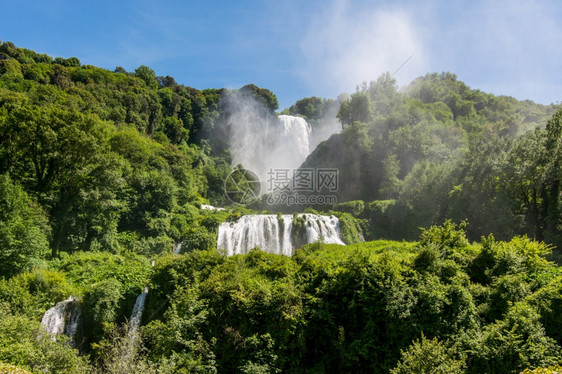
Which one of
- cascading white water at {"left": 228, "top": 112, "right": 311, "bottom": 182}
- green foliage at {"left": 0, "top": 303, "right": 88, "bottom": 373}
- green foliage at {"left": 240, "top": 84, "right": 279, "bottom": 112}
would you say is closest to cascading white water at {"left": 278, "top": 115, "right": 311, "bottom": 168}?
cascading white water at {"left": 228, "top": 112, "right": 311, "bottom": 182}

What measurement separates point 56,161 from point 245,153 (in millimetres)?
47248

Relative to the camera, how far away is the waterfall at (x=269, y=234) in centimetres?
2811

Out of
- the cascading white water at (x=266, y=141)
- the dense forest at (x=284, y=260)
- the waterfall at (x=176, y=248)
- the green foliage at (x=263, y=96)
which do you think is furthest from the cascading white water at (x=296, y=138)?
the waterfall at (x=176, y=248)

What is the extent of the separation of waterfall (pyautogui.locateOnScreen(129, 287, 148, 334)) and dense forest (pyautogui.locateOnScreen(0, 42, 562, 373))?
0.92 feet

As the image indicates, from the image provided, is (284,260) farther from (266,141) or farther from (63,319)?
(266,141)

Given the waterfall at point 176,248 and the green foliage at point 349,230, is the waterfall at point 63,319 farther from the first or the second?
the green foliage at point 349,230

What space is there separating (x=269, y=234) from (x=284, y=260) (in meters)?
15.4

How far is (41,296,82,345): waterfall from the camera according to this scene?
1370 cm

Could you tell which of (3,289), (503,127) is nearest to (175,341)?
(3,289)

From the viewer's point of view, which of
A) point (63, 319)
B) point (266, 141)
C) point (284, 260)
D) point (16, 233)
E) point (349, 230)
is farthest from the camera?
point (266, 141)

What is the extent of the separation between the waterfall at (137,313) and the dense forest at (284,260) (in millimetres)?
279

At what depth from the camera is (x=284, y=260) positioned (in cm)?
1349

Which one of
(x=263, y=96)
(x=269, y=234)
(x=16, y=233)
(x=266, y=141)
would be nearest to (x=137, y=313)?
(x=16, y=233)

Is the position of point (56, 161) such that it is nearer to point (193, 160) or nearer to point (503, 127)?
point (193, 160)
